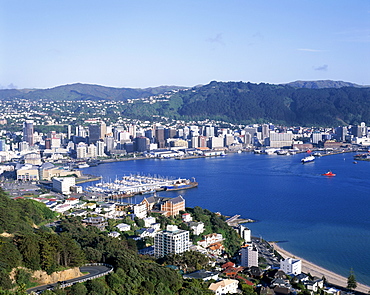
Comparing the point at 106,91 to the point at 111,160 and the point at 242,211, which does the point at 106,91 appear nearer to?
the point at 111,160

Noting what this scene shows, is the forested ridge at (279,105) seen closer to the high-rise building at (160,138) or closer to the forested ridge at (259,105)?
the forested ridge at (259,105)

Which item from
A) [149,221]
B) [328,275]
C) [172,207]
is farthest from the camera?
[172,207]

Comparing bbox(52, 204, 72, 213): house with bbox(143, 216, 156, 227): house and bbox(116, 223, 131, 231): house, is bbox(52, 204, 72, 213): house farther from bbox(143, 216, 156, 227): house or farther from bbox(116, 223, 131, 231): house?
bbox(143, 216, 156, 227): house

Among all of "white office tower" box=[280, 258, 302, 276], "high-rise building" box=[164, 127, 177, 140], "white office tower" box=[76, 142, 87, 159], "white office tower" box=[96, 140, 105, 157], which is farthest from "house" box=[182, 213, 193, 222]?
"high-rise building" box=[164, 127, 177, 140]

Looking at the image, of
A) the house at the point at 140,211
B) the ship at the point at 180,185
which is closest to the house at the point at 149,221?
the house at the point at 140,211

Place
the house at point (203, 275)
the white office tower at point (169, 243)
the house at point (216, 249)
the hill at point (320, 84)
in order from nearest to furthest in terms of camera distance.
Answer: the house at point (203, 275) → the white office tower at point (169, 243) → the house at point (216, 249) → the hill at point (320, 84)

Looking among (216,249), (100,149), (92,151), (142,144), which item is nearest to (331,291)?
(216,249)

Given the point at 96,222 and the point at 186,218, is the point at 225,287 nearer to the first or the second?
the point at 96,222

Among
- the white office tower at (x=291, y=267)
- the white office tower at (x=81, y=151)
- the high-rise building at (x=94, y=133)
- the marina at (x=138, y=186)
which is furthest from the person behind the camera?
the high-rise building at (x=94, y=133)
